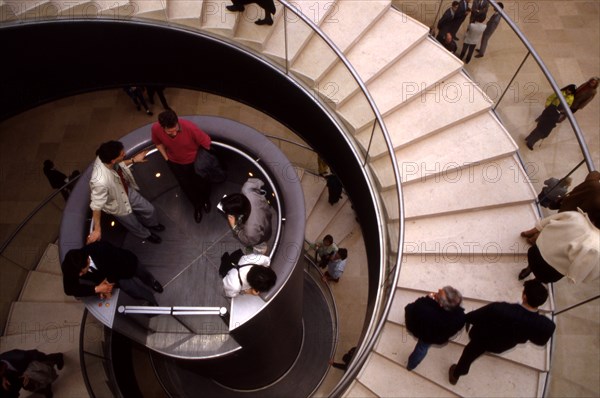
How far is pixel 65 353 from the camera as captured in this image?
7746mm

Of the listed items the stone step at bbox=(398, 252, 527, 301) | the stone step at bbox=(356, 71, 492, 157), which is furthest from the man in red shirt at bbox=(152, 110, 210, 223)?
the stone step at bbox=(398, 252, 527, 301)

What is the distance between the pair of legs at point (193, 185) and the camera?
5.80 m

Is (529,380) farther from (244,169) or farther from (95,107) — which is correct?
(95,107)

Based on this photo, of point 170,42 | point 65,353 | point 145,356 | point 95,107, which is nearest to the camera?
point 170,42

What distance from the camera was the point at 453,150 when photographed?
576 cm

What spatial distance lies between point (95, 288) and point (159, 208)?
1.80 meters

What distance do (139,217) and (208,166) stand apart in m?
1.15

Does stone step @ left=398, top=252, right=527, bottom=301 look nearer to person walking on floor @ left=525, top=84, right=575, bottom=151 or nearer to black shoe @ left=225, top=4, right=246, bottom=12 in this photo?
person walking on floor @ left=525, top=84, right=575, bottom=151

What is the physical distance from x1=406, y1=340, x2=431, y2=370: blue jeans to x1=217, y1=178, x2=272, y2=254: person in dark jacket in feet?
6.67

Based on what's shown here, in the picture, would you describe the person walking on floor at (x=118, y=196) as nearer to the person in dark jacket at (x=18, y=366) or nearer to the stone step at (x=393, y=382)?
the person in dark jacket at (x=18, y=366)

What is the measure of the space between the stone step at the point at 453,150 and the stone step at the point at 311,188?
361 cm

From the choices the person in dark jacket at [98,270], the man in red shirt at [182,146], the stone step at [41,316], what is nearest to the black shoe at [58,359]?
the stone step at [41,316]

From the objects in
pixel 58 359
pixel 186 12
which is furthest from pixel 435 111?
pixel 58 359

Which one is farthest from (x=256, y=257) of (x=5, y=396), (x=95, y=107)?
(x=95, y=107)
